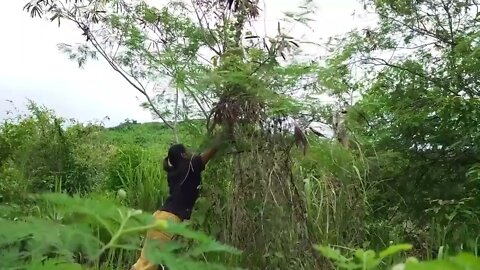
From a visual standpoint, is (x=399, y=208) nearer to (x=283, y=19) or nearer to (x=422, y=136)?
(x=422, y=136)

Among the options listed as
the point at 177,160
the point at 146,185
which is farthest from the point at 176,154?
the point at 146,185

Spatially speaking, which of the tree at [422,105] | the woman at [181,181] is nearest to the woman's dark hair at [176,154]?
the woman at [181,181]

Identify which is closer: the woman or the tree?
the woman

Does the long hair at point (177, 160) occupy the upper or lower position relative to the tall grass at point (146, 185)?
upper

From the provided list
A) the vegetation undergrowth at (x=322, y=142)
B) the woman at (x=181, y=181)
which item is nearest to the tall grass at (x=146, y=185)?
the vegetation undergrowth at (x=322, y=142)

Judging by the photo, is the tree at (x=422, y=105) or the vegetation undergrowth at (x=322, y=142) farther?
the tree at (x=422, y=105)

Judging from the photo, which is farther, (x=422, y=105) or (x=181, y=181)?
(x=422, y=105)

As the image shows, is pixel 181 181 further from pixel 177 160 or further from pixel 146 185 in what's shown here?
→ pixel 146 185

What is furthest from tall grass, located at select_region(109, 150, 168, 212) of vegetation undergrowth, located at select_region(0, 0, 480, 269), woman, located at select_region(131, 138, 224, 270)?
woman, located at select_region(131, 138, 224, 270)

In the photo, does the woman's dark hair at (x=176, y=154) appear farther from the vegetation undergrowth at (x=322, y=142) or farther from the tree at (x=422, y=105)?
the tree at (x=422, y=105)

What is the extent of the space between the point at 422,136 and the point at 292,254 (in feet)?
8.37

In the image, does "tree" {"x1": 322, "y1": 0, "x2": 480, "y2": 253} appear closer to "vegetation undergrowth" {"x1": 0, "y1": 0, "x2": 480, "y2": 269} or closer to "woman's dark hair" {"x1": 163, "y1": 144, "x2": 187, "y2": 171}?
"vegetation undergrowth" {"x1": 0, "y1": 0, "x2": 480, "y2": 269}

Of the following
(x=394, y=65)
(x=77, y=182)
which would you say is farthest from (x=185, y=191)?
(x=77, y=182)

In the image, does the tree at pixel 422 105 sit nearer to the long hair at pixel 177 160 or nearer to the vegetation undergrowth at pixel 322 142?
the vegetation undergrowth at pixel 322 142
